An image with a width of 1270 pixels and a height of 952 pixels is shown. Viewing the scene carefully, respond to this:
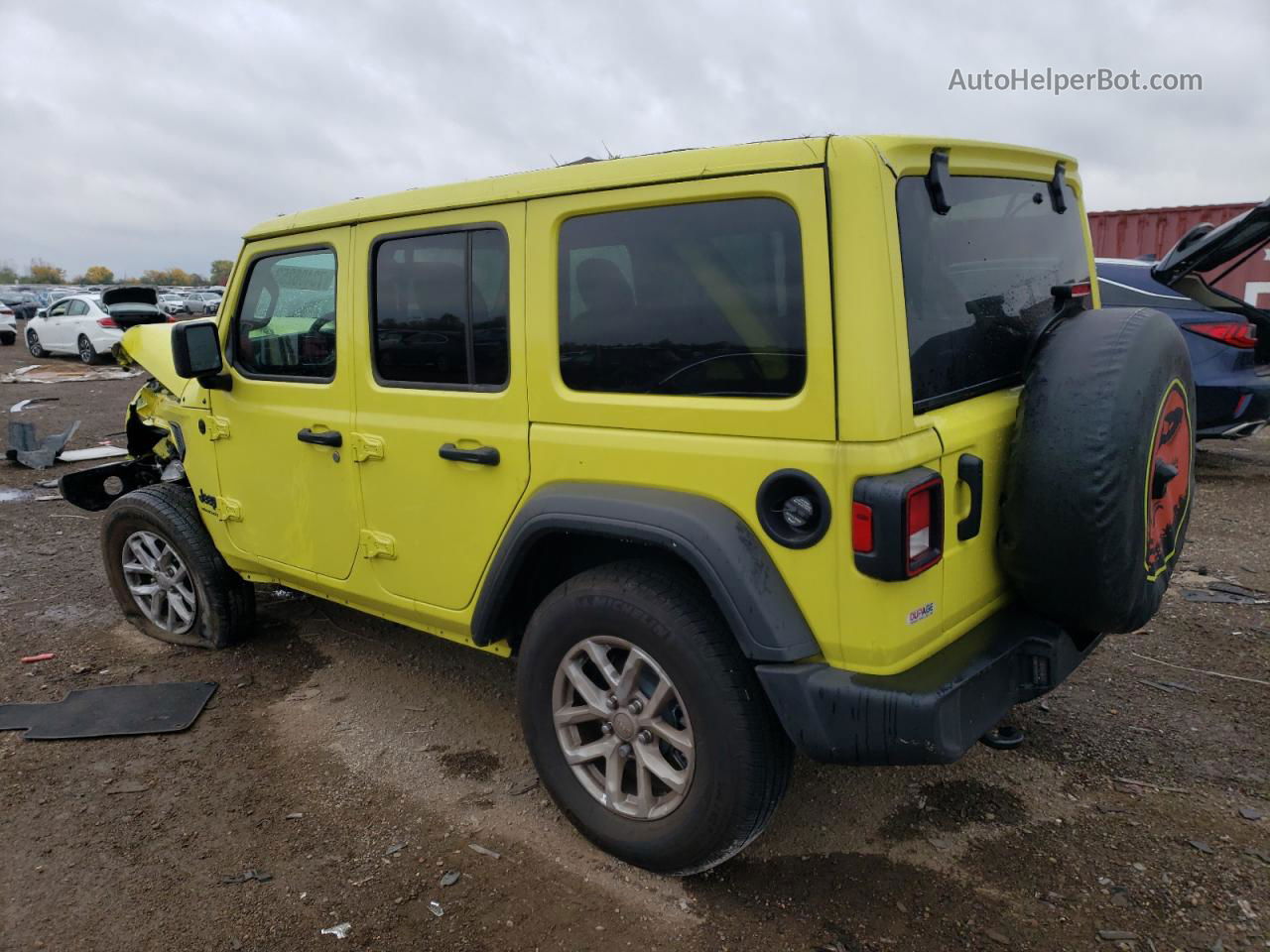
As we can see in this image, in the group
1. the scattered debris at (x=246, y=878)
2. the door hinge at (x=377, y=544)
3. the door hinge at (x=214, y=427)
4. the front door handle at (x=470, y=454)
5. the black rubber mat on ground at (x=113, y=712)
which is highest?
the door hinge at (x=214, y=427)

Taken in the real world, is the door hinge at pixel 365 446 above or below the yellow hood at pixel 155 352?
below

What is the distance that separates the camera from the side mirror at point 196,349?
136 inches

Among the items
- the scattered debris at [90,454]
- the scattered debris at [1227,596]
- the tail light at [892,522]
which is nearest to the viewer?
the tail light at [892,522]

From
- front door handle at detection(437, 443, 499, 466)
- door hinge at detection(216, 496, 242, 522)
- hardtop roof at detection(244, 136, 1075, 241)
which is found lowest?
door hinge at detection(216, 496, 242, 522)

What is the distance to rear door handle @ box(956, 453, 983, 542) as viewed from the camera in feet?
7.34

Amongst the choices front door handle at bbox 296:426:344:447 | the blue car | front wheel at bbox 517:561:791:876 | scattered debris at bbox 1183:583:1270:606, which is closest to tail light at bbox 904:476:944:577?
front wheel at bbox 517:561:791:876

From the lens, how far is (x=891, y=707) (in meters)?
2.08

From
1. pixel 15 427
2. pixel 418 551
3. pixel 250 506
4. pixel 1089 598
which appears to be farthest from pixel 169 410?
pixel 15 427

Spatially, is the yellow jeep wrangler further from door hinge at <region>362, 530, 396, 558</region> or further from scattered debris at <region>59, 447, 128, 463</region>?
scattered debris at <region>59, 447, 128, 463</region>

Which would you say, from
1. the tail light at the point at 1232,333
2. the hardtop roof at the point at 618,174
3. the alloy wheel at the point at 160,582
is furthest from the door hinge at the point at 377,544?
the tail light at the point at 1232,333

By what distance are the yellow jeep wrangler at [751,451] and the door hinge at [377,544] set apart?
12 millimetres

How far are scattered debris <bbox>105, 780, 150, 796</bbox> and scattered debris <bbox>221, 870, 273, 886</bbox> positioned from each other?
27.8 inches

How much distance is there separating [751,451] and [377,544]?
62.9 inches

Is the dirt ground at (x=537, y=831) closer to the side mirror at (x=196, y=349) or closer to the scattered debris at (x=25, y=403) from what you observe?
the side mirror at (x=196, y=349)
